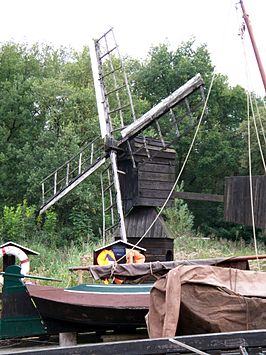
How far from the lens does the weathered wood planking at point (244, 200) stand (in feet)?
54.6

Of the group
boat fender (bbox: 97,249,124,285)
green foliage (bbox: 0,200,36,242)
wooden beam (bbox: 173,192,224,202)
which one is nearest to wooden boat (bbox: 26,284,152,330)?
boat fender (bbox: 97,249,124,285)

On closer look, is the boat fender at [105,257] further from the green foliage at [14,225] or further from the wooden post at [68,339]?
the green foliage at [14,225]

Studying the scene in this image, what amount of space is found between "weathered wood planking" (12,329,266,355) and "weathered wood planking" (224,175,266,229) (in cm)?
1349

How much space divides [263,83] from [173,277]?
25.6 feet

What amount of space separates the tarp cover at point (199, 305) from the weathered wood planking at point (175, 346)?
1539mm

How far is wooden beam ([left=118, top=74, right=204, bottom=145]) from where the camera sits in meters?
16.2

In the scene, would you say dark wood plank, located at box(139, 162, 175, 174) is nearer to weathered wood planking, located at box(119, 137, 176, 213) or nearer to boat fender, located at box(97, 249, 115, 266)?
weathered wood planking, located at box(119, 137, 176, 213)

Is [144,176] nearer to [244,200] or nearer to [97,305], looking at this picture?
[244,200]

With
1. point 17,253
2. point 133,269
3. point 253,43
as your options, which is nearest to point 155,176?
point 253,43

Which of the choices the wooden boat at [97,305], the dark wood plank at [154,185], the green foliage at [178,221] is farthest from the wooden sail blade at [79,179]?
the wooden boat at [97,305]

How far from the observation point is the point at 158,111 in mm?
→ 16734

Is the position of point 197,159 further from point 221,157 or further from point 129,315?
point 129,315

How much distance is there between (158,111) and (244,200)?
334 centimetres

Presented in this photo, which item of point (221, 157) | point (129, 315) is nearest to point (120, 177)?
point (129, 315)
